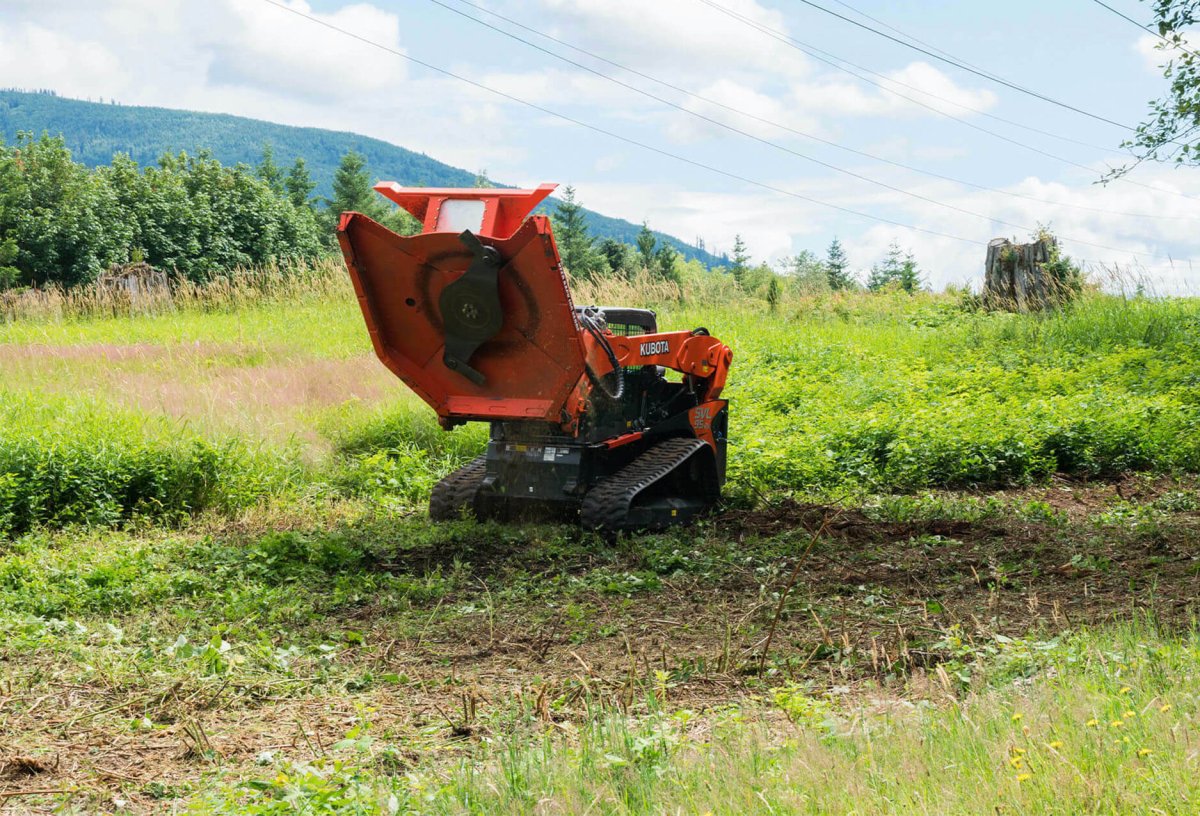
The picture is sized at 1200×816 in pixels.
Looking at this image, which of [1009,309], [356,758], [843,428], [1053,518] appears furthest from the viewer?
[1009,309]

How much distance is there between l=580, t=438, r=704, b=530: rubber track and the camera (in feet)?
25.4

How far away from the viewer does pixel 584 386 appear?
7738 millimetres

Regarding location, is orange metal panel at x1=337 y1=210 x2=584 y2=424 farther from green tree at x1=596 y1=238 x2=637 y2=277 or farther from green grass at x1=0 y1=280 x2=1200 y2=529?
green tree at x1=596 y1=238 x2=637 y2=277

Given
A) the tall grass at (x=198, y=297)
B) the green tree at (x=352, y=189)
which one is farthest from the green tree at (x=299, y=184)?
the tall grass at (x=198, y=297)

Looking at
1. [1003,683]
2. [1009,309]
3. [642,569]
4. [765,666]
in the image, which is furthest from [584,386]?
[1009,309]

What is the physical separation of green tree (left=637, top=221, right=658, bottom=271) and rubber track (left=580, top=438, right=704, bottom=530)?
51218 millimetres

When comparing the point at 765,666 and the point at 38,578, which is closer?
the point at 765,666

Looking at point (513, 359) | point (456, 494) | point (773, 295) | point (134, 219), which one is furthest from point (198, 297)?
point (134, 219)

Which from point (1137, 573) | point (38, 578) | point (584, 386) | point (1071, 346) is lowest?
point (38, 578)

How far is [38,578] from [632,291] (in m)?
16.2

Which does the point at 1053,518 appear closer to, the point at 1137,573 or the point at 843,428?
the point at 1137,573

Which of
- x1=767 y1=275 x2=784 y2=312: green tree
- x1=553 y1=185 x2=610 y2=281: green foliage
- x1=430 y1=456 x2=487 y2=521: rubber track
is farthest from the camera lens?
x1=553 y1=185 x2=610 y2=281: green foliage

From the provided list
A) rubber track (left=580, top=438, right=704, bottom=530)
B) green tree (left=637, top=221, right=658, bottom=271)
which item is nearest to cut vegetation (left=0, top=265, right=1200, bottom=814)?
rubber track (left=580, top=438, right=704, bottom=530)

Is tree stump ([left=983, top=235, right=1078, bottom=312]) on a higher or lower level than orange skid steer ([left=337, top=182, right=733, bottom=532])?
higher
